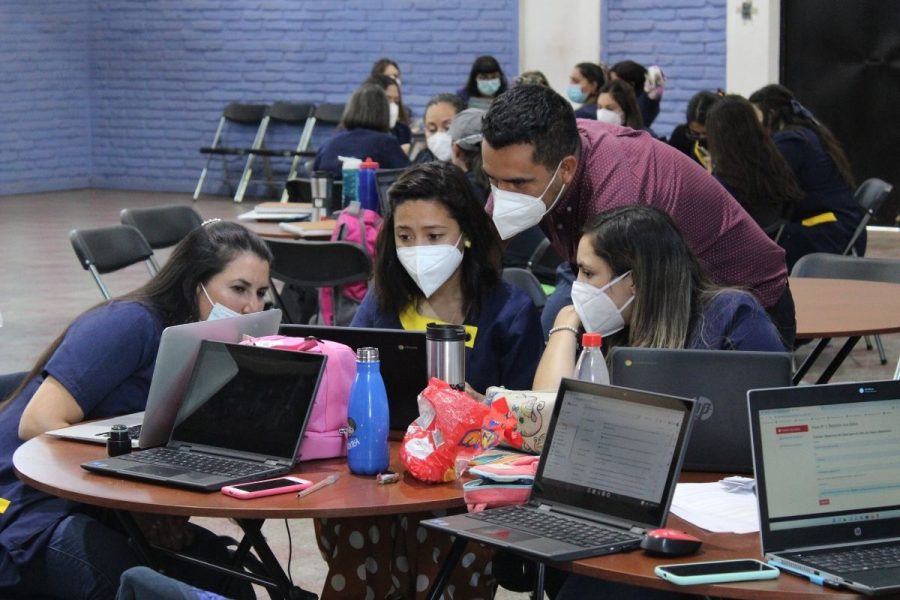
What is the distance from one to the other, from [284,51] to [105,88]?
94.6 inches

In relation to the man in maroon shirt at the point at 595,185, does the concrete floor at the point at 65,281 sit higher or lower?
lower

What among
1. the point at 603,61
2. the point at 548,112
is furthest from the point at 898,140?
the point at 548,112

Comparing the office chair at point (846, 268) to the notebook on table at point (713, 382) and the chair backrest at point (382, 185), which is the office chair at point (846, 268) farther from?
the notebook on table at point (713, 382)

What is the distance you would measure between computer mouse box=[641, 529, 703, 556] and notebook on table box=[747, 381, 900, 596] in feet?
0.36

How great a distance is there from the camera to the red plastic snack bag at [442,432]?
2412 millimetres

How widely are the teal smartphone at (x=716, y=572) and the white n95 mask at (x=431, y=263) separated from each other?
129cm

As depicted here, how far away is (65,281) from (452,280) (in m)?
5.74

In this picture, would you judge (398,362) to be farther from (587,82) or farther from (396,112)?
(587,82)

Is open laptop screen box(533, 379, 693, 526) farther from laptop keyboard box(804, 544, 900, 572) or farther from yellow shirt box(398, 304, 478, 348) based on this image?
yellow shirt box(398, 304, 478, 348)

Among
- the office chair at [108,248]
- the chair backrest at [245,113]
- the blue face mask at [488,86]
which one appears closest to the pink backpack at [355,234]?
the office chair at [108,248]

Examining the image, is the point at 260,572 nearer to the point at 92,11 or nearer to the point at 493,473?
the point at 493,473

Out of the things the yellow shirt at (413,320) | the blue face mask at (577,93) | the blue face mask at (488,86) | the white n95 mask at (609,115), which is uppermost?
the blue face mask at (488,86)

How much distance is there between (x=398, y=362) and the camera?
8.87 feet

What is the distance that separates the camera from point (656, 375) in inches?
95.4
